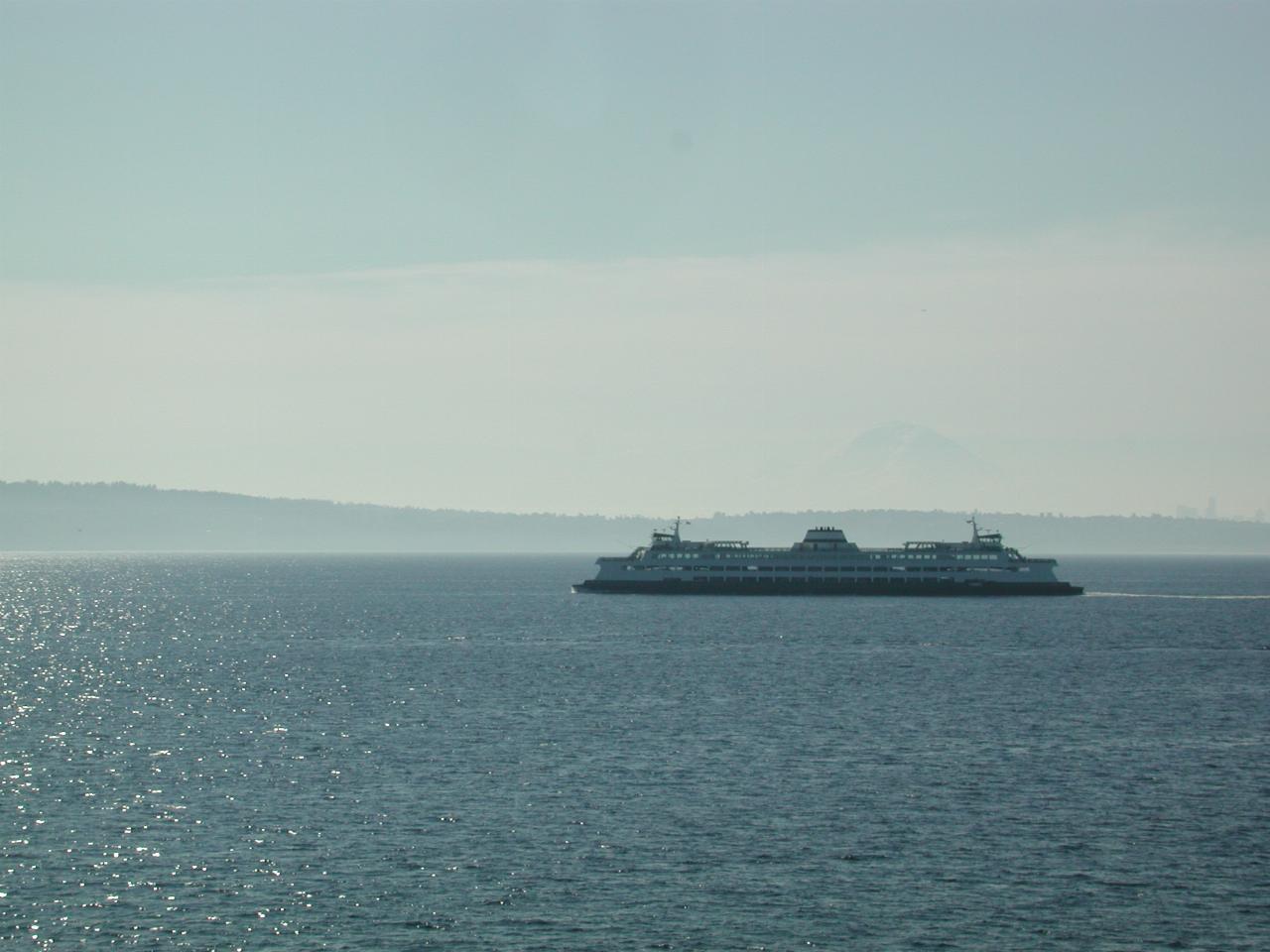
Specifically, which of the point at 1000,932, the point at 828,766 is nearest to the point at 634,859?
the point at 1000,932

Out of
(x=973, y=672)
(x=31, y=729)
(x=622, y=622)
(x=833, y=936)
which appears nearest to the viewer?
(x=833, y=936)

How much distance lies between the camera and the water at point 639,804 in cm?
4728

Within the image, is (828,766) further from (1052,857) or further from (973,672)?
(973,672)

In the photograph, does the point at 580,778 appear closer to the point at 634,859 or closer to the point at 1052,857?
the point at 634,859

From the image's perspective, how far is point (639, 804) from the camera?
63.4 m

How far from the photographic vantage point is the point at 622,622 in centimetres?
17062

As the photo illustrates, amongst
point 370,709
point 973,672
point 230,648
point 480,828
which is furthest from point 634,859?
point 230,648

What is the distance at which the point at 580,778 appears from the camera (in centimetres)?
6938

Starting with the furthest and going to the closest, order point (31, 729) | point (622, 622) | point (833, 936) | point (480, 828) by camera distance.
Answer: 1. point (622, 622)
2. point (31, 729)
3. point (480, 828)
4. point (833, 936)

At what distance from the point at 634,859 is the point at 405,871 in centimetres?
827

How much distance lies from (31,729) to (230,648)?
59942 mm

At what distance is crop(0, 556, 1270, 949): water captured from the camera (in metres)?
47.3

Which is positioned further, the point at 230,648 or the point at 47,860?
the point at 230,648

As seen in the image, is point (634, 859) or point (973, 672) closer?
point (634, 859)
